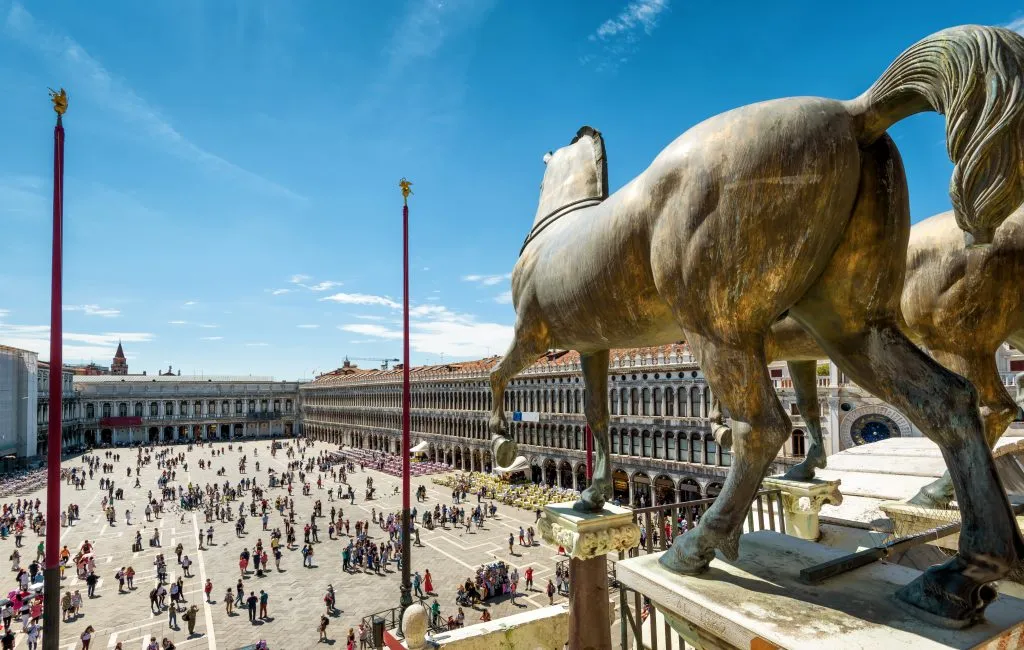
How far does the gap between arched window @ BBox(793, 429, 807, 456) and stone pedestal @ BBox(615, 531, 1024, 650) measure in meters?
33.1

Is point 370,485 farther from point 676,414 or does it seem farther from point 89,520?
point 676,414

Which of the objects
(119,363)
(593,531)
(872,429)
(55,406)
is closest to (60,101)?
(55,406)

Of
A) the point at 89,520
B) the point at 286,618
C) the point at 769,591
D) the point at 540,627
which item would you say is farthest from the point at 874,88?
the point at 89,520

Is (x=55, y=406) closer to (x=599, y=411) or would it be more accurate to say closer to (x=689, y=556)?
(x=599, y=411)

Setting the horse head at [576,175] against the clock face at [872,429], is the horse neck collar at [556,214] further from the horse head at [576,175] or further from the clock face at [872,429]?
the clock face at [872,429]

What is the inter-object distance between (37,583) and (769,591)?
27460 millimetres

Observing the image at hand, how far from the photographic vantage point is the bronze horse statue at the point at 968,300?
350cm

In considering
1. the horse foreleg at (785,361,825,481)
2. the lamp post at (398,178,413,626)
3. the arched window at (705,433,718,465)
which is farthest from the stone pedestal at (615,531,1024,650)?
the arched window at (705,433,718,465)

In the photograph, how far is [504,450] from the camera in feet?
13.9

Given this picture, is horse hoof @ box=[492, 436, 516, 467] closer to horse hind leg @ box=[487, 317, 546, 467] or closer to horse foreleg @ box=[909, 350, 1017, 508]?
horse hind leg @ box=[487, 317, 546, 467]

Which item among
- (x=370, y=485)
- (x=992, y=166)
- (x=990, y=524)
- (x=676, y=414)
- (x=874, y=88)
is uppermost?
(x=874, y=88)

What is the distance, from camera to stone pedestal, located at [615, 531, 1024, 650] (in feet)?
6.63

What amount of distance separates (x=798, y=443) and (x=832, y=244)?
35160 millimetres

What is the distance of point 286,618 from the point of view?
18.7m
